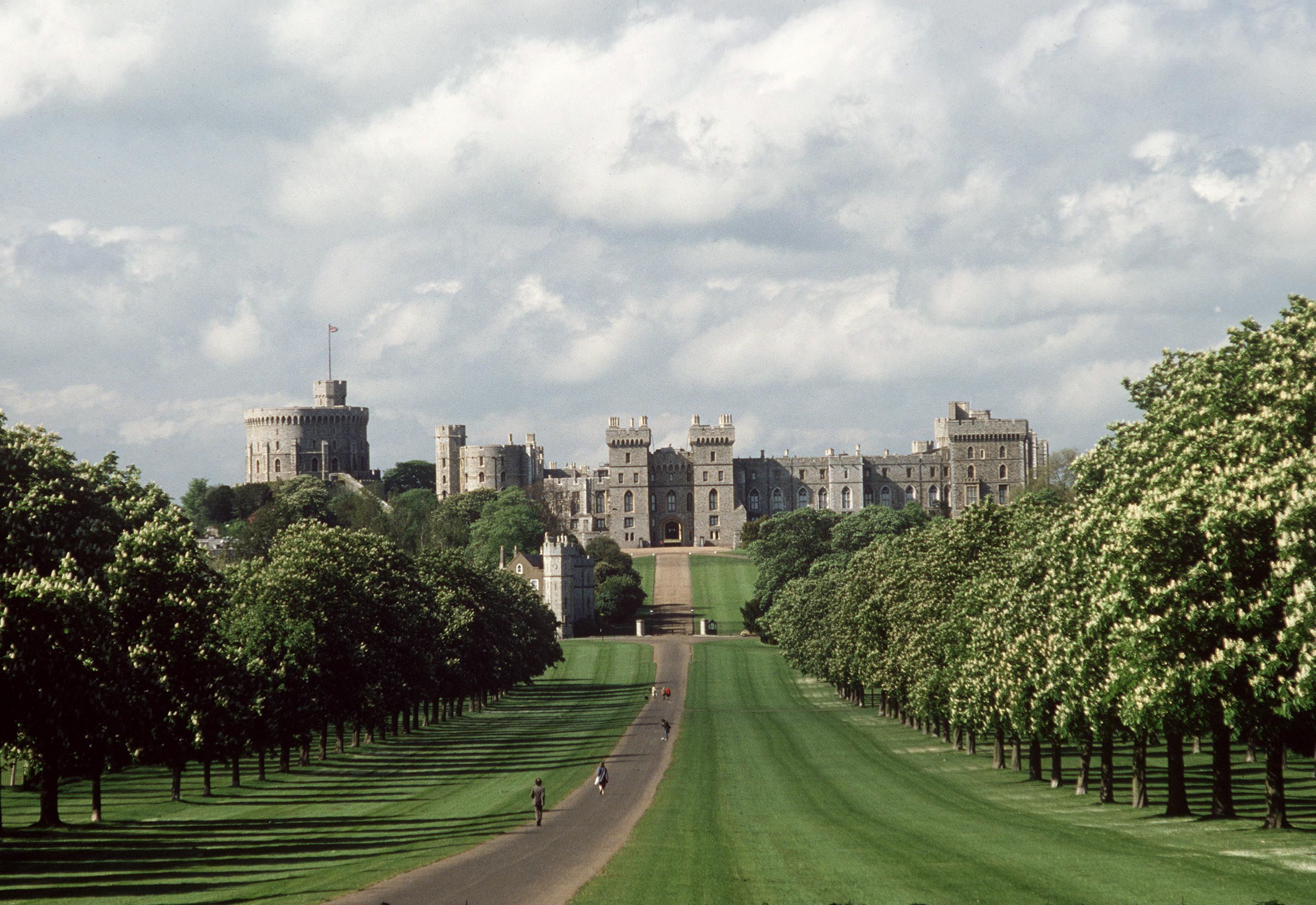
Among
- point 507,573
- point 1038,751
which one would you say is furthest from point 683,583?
point 1038,751

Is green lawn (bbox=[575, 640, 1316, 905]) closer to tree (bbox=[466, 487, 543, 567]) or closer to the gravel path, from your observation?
the gravel path

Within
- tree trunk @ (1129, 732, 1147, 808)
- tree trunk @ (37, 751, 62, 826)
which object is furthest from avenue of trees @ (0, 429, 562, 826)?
tree trunk @ (1129, 732, 1147, 808)

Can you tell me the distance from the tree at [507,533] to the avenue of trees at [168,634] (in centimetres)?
10685

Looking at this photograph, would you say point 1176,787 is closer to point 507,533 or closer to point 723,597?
point 723,597

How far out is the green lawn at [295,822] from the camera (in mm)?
30766

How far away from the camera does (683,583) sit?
635 feet

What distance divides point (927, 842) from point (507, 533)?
15234 centimetres

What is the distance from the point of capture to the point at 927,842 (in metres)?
35.8


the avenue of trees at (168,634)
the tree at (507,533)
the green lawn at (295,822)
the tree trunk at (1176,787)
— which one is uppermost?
the tree at (507,533)

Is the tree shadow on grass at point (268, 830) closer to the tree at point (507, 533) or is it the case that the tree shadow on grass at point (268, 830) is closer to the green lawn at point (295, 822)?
the green lawn at point (295, 822)

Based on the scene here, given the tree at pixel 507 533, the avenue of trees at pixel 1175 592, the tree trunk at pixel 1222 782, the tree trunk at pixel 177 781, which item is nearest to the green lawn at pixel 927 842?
the tree trunk at pixel 1222 782

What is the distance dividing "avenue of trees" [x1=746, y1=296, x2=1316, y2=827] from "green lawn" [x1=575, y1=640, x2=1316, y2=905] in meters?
2.36

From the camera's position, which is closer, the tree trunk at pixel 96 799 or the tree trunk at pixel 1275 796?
the tree trunk at pixel 1275 796

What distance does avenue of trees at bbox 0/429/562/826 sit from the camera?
33.6m
